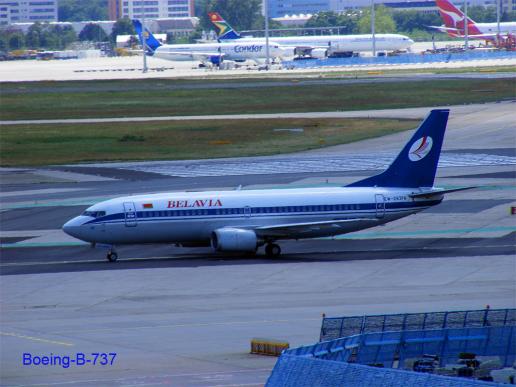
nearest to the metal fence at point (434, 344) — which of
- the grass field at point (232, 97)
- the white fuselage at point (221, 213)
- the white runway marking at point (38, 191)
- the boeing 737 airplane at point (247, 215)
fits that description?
the boeing 737 airplane at point (247, 215)

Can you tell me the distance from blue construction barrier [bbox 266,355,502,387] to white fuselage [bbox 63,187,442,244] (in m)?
37.2

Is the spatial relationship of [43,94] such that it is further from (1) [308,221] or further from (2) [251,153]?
(1) [308,221]

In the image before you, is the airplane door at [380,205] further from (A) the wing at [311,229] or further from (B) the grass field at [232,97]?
(B) the grass field at [232,97]

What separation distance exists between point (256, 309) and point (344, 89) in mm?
120086

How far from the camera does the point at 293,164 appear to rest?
94.6 metres

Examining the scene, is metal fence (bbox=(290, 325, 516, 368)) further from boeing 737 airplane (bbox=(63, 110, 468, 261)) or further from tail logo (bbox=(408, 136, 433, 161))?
tail logo (bbox=(408, 136, 433, 161))

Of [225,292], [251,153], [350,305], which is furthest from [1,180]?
[350,305]

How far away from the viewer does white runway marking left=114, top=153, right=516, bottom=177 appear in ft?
296

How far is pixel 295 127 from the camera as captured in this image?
395 ft

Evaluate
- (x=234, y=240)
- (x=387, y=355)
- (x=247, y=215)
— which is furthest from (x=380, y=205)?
(x=387, y=355)

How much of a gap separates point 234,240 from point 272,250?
2.21 meters

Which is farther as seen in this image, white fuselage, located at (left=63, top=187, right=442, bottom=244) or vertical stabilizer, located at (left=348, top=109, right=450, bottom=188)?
vertical stabilizer, located at (left=348, top=109, right=450, bottom=188)

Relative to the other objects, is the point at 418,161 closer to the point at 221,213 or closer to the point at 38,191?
the point at 221,213

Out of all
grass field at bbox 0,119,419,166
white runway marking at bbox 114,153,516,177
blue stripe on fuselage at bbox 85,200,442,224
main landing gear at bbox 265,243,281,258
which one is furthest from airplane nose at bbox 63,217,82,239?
grass field at bbox 0,119,419,166
